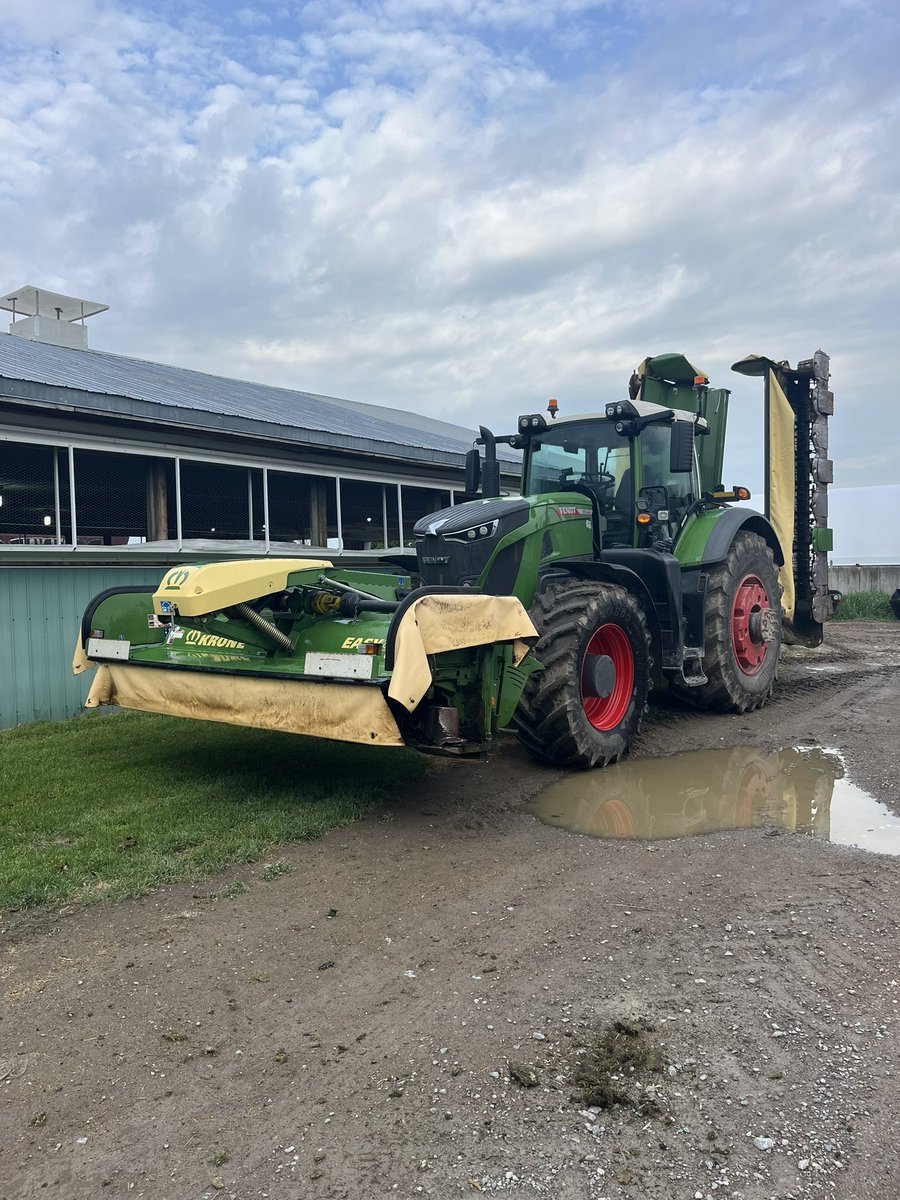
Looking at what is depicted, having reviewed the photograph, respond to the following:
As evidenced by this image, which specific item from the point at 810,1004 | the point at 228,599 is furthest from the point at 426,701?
the point at 810,1004

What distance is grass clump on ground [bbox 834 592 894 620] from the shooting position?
18938 millimetres

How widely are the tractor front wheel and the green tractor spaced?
21 millimetres

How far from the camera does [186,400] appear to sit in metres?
9.97

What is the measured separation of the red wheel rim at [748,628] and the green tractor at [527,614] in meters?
0.02

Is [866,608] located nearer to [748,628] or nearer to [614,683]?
[748,628]

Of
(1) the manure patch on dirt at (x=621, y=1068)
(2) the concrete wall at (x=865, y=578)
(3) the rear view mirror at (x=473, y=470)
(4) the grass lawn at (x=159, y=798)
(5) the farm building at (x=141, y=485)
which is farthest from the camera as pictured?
(2) the concrete wall at (x=865, y=578)

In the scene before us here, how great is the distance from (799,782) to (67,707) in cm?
657

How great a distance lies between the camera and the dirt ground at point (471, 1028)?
7.22 ft

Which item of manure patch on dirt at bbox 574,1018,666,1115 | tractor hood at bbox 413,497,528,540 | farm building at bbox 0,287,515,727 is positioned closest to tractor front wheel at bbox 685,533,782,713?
tractor hood at bbox 413,497,528,540

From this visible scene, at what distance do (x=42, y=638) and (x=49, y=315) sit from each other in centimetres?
891

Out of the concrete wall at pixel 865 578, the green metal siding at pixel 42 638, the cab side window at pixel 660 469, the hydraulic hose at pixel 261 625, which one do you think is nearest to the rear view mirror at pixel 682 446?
the cab side window at pixel 660 469

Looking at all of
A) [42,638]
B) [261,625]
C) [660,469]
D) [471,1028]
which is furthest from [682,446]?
[42,638]

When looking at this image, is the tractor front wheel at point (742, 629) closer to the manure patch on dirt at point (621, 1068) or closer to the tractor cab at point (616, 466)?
the tractor cab at point (616, 466)

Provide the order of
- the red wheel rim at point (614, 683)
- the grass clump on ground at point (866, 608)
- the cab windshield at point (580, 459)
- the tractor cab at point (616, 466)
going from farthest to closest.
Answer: the grass clump on ground at point (866, 608) < the cab windshield at point (580, 459) < the tractor cab at point (616, 466) < the red wheel rim at point (614, 683)
